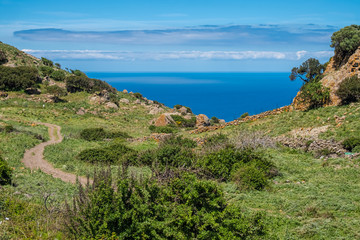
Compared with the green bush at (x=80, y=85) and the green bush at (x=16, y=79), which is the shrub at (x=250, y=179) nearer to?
the green bush at (x=16, y=79)

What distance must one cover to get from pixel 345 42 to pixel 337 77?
319cm

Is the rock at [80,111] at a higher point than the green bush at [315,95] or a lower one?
lower

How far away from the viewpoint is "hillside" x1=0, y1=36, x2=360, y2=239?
Result: 6.58 m

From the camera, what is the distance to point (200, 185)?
7398 millimetres

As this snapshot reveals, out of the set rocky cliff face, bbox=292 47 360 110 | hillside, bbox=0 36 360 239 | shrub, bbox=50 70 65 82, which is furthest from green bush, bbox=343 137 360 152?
shrub, bbox=50 70 65 82

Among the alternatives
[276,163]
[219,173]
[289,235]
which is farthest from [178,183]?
[276,163]

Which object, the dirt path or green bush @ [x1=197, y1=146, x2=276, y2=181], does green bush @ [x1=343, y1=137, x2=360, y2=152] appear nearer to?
green bush @ [x1=197, y1=146, x2=276, y2=181]

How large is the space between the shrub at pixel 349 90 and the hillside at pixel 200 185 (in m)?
1.04

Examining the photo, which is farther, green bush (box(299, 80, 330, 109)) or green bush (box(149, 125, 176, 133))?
green bush (box(149, 125, 176, 133))

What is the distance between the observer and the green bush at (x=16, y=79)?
1845 inches

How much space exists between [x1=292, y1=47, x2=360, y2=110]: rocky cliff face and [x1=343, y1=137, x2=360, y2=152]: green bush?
7983 millimetres

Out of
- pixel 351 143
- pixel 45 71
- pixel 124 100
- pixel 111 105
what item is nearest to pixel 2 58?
pixel 45 71

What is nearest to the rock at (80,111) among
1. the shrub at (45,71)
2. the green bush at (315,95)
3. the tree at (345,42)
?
the shrub at (45,71)

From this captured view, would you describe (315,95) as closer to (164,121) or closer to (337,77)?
(337,77)
